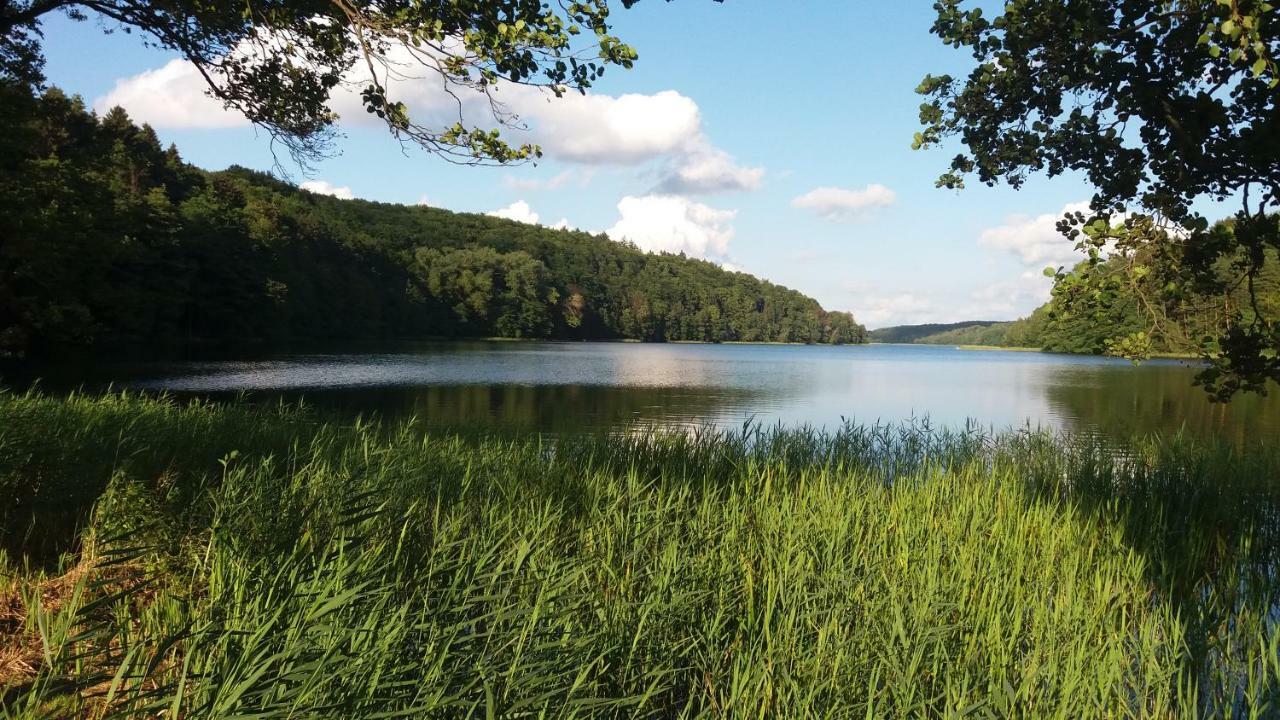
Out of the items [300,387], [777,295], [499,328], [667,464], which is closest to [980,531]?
[667,464]

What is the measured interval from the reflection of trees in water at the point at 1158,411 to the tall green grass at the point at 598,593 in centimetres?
1125

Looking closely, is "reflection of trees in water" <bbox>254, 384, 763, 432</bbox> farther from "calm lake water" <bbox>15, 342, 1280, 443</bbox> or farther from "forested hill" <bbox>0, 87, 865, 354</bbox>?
"forested hill" <bbox>0, 87, 865, 354</bbox>

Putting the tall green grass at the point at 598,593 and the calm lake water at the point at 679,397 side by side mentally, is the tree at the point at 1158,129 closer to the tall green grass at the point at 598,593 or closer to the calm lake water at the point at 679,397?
the tall green grass at the point at 598,593

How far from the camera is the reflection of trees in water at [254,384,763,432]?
20328mm

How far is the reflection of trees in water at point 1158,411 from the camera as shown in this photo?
1958 centimetres

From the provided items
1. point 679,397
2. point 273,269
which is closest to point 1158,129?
point 679,397

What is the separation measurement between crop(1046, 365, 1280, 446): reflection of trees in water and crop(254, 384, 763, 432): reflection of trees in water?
34.9ft

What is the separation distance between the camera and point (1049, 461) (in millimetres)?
9289

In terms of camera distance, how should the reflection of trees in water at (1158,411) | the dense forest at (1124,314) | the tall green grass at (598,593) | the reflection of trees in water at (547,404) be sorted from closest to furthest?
the tall green grass at (598,593), the dense forest at (1124,314), the reflection of trees in water at (1158,411), the reflection of trees in water at (547,404)

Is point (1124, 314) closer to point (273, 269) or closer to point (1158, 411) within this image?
point (1158, 411)

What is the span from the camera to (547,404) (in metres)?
24.6

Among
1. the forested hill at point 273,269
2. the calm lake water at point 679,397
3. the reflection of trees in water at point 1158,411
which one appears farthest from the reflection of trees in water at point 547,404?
the reflection of trees in water at point 1158,411

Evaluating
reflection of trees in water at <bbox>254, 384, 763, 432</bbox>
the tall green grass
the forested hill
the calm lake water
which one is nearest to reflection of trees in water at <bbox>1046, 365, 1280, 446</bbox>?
the calm lake water

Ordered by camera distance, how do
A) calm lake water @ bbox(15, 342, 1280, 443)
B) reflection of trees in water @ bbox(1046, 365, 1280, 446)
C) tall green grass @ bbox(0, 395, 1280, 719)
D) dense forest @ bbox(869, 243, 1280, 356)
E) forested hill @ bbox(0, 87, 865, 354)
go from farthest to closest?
1. forested hill @ bbox(0, 87, 865, 354)
2. calm lake water @ bbox(15, 342, 1280, 443)
3. reflection of trees in water @ bbox(1046, 365, 1280, 446)
4. dense forest @ bbox(869, 243, 1280, 356)
5. tall green grass @ bbox(0, 395, 1280, 719)
